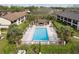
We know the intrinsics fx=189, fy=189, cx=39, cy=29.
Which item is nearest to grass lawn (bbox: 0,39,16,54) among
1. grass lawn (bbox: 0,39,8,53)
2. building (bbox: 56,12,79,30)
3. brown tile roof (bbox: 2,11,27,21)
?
grass lawn (bbox: 0,39,8,53)

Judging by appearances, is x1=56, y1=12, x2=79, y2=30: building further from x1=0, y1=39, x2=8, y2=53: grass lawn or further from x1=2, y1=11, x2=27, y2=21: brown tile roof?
x1=0, y1=39, x2=8, y2=53: grass lawn

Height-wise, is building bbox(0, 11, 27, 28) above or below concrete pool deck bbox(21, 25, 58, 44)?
above

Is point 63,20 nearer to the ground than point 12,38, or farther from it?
farther from it

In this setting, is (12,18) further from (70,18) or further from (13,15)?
(70,18)
